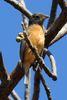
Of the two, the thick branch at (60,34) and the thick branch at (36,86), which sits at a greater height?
the thick branch at (60,34)

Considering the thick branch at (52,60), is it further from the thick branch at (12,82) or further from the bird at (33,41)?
the thick branch at (12,82)

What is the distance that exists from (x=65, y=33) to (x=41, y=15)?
1578 millimetres

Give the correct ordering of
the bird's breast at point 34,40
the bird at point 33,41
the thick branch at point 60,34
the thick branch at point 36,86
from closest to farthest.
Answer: the thick branch at point 36,86 → the thick branch at point 60,34 → the bird at point 33,41 → the bird's breast at point 34,40

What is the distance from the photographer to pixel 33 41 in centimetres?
313

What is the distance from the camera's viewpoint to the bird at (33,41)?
263 centimetres

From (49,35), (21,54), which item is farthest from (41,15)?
(49,35)

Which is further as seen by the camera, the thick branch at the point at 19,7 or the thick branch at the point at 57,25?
the thick branch at the point at 19,7

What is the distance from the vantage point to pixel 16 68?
213cm

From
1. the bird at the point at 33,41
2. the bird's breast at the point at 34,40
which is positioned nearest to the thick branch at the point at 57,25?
the bird at the point at 33,41

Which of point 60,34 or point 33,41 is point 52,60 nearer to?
point 60,34

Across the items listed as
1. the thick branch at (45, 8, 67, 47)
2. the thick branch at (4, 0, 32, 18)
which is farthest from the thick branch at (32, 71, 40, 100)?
the thick branch at (4, 0, 32, 18)

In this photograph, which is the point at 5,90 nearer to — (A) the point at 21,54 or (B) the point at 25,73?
(B) the point at 25,73

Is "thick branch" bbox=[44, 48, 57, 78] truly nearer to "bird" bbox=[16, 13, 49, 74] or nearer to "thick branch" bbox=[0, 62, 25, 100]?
"bird" bbox=[16, 13, 49, 74]

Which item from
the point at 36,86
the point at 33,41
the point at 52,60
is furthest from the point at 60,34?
the point at 33,41
